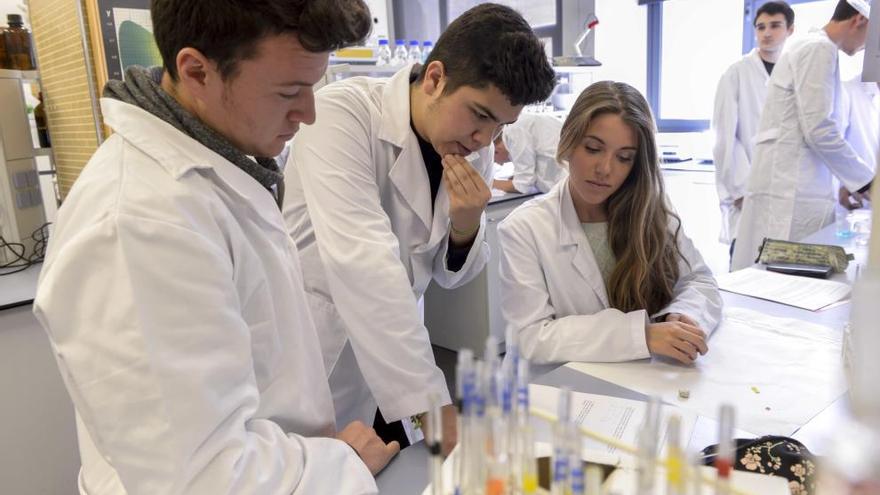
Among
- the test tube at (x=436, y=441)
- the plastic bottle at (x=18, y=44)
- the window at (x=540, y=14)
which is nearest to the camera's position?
the test tube at (x=436, y=441)

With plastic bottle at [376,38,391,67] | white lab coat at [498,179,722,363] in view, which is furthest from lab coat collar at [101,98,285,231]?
plastic bottle at [376,38,391,67]

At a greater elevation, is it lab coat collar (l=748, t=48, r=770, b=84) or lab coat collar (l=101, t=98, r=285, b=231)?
lab coat collar (l=748, t=48, r=770, b=84)

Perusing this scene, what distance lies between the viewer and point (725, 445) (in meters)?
0.42

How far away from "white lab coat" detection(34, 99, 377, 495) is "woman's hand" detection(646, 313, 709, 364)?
77 centimetres

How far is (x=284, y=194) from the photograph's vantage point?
1.36 metres

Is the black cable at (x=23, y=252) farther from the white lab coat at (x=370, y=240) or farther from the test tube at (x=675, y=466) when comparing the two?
the test tube at (x=675, y=466)

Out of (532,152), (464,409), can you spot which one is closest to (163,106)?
(464,409)

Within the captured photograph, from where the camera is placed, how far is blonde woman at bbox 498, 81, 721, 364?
1469 millimetres

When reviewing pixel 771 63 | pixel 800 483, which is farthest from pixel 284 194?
pixel 771 63

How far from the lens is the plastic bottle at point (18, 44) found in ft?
6.81

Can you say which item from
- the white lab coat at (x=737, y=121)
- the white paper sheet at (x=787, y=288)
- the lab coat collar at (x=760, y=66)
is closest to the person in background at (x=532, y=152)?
the white lab coat at (x=737, y=121)

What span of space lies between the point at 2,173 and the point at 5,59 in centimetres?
47

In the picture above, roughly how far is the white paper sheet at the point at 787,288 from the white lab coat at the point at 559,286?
0.73ft

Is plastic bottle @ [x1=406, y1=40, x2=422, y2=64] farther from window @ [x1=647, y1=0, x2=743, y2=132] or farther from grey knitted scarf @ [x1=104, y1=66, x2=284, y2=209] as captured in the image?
grey knitted scarf @ [x1=104, y1=66, x2=284, y2=209]
